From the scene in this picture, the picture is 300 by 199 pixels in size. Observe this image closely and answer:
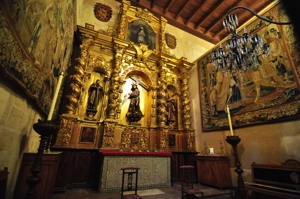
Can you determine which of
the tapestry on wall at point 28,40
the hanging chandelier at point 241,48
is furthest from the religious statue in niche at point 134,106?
the hanging chandelier at point 241,48

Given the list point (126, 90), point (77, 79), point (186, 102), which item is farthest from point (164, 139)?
point (77, 79)

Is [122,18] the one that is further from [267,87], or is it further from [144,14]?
[267,87]

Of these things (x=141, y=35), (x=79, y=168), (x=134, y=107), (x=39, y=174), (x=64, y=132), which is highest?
(x=141, y=35)

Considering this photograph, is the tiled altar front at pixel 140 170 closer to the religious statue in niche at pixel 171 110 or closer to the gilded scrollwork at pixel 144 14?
the religious statue in niche at pixel 171 110

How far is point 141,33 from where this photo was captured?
7.07 metres

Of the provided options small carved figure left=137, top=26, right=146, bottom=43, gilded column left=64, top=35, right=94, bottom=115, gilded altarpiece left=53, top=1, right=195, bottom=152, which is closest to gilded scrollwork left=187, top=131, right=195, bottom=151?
gilded altarpiece left=53, top=1, right=195, bottom=152

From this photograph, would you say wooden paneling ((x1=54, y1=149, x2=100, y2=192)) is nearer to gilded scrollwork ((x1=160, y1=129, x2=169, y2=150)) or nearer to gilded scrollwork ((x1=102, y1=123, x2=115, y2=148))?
gilded scrollwork ((x1=102, y1=123, x2=115, y2=148))

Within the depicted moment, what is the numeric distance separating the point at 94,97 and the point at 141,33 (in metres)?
4.00

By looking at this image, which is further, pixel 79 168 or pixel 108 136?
pixel 108 136

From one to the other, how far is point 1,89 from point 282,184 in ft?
17.8

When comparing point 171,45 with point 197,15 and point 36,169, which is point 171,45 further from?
point 36,169

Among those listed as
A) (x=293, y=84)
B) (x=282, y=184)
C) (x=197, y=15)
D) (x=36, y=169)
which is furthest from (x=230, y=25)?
(x=197, y=15)

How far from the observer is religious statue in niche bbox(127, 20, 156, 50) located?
22.4 feet

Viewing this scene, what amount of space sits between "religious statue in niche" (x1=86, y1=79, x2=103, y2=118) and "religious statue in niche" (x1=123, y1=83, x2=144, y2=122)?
1.09m
